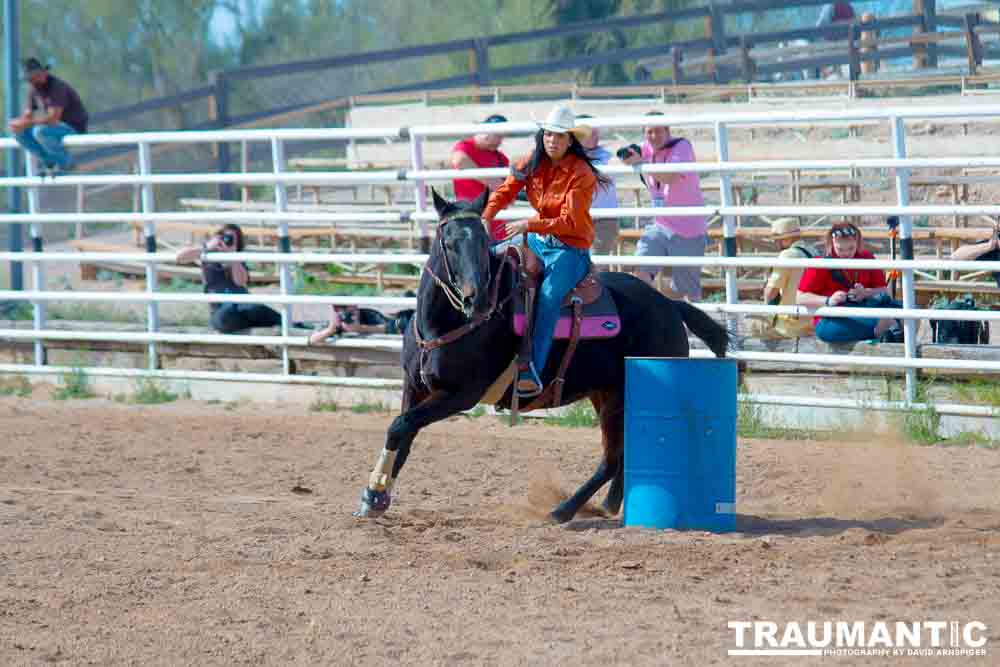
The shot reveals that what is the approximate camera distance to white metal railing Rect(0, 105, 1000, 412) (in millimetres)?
10141

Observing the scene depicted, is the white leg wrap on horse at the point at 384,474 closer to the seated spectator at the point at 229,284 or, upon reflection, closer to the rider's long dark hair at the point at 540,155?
the rider's long dark hair at the point at 540,155

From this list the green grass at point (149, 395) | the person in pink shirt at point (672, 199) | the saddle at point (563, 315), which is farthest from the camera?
the green grass at point (149, 395)

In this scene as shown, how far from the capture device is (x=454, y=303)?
7.60 metres

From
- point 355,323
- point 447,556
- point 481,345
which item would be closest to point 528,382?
point 481,345

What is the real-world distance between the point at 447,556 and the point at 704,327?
7.95 ft

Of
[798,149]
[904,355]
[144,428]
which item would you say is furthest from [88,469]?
[798,149]

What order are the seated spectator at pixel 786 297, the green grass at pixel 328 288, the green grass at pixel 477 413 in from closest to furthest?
1. the seated spectator at pixel 786 297
2. the green grass at pixel 477 413
3. the green grass at pixel 328 288

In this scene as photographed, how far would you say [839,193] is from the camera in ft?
61.7

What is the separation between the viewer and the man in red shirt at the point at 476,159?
37.7ft

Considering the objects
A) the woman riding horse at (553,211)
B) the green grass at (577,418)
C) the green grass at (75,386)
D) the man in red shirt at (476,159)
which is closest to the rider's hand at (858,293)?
the green grass at (577,418)

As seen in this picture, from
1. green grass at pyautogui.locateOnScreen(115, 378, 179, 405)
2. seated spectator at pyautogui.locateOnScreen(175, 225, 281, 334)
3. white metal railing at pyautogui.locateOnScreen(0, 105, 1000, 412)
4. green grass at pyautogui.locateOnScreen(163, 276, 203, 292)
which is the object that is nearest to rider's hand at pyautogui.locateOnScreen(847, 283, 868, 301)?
white metal railing at pyautogui.locateOnScreen(0, 105, 1000, 412)

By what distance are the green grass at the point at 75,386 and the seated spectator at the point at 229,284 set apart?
1300 millimetres

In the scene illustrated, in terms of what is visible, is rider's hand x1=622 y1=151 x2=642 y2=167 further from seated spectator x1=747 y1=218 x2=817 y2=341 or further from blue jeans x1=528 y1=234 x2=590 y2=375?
blue jeans x1=528 y1=234 x2=590 y2=375

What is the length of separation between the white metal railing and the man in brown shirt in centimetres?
25
